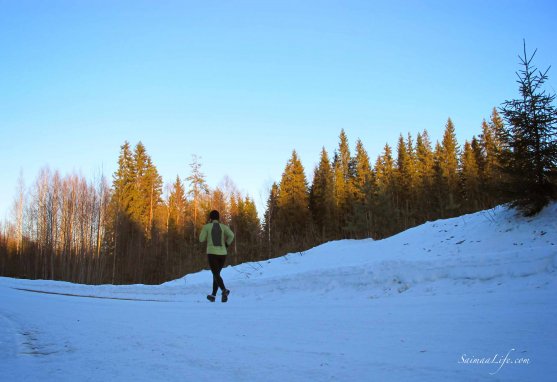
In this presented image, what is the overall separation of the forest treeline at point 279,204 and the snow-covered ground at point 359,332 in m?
2.22

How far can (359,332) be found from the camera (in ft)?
14.7

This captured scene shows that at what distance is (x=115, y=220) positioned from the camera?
132ft

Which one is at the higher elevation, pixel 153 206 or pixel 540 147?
pixel 153 206

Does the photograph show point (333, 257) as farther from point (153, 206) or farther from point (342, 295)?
point (153, 206)

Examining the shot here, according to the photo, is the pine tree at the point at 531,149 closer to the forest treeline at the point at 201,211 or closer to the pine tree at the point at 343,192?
the forest treeline at the point at 201,211

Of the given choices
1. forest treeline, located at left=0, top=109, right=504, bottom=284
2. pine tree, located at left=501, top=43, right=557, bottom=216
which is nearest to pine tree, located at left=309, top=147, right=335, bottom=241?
forest treeline, located at left=0, top=109, right=504, bottom=284

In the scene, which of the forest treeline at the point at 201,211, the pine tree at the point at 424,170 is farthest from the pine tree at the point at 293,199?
the pine tree at the point at 424,170

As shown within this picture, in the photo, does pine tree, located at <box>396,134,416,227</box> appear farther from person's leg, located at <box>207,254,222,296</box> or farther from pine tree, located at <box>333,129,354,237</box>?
person's leg, located at <box>207,254,222,296</box>

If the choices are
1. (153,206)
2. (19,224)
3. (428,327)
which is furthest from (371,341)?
(19,224)

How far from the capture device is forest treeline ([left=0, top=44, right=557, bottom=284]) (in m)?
9.98

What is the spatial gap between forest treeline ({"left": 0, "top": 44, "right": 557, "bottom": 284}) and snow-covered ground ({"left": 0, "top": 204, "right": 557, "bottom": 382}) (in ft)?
7.29

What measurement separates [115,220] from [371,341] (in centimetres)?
4087

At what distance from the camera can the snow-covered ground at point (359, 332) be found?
294cm

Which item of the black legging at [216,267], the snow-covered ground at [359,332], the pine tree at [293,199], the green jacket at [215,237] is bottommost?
the snow-covered ground at [359,332]
